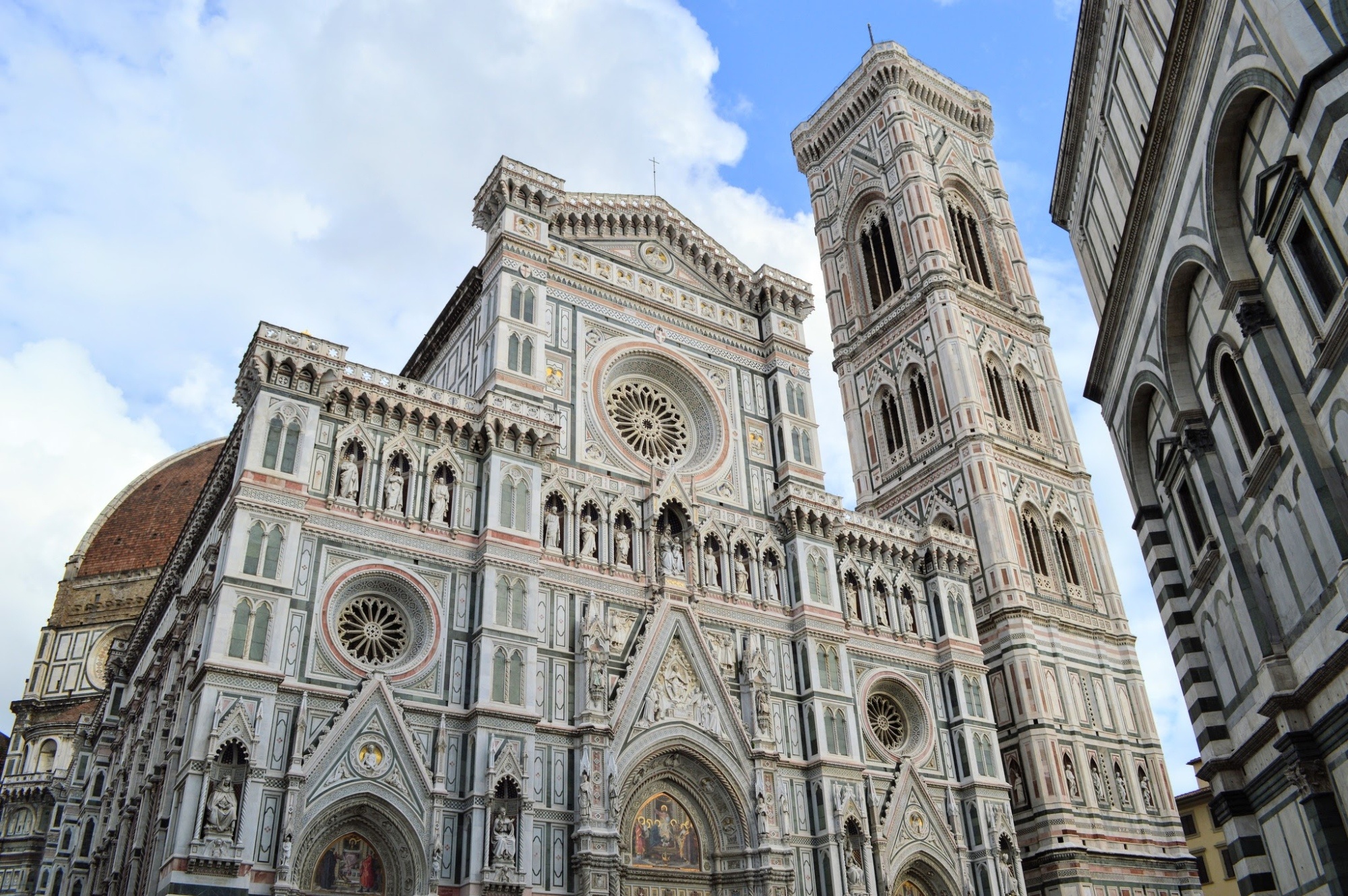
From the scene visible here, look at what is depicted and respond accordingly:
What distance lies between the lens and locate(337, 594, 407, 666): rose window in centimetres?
2142

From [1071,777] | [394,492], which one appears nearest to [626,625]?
[394,492]

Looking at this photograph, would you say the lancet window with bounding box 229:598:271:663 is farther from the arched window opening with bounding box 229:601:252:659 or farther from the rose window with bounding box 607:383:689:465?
the rose window with bounding box 607:383:689:465

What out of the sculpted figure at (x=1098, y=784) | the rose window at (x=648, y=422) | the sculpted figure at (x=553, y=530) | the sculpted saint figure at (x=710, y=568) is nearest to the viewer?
the sculpted figure at (x=553, y=530)

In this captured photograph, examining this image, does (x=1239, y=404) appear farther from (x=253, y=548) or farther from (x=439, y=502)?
(x=253, y=548)

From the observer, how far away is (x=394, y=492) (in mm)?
23031

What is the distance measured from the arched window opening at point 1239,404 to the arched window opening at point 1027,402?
25.3 metres

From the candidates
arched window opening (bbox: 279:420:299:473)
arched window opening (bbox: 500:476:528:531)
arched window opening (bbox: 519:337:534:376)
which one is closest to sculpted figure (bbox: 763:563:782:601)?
arched window opening (bbox: 500:476:528:531)

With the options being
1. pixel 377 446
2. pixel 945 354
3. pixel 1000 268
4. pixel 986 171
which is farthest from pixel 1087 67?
pixel 986 171

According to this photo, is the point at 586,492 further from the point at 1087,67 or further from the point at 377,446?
the point at 1087,67

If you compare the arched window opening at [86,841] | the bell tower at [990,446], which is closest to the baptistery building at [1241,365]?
the bell tower at [990,446]

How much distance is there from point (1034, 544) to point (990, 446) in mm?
3664

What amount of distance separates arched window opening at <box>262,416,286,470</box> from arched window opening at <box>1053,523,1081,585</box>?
2597 cm

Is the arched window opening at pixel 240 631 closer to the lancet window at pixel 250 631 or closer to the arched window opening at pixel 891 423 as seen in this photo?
the lancet window at pixel 250 631

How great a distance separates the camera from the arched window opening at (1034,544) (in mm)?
35719
